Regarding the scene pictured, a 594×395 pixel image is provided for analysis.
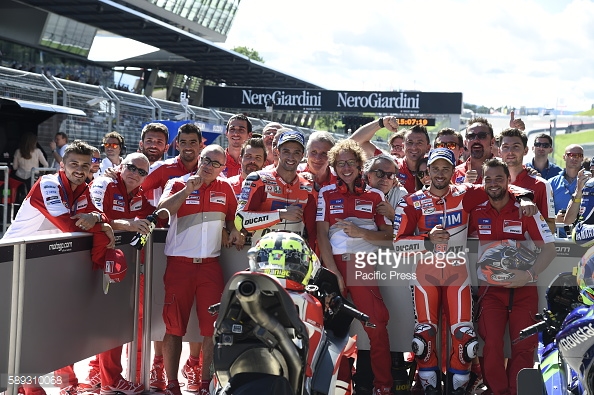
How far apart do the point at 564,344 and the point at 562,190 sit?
572cm

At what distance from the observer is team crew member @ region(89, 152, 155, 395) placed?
247 inches

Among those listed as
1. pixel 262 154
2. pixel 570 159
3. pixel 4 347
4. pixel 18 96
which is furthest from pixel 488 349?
pixel 18 96

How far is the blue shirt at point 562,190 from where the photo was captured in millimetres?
9133

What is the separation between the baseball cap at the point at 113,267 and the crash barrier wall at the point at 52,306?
77 millimetres

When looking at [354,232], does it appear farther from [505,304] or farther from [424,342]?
[505,304]

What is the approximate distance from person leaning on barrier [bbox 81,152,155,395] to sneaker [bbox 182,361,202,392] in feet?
1.34

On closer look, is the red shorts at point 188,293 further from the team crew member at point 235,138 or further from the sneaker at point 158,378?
the team crew member at point 235,138

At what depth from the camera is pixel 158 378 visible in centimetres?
666

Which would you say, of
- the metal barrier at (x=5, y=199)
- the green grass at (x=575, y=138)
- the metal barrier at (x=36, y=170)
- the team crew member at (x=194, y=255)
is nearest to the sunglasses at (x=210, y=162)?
the team crew member at (x=194, y=255)

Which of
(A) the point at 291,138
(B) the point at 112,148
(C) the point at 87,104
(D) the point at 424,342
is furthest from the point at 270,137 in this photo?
(C) the point at 87,104

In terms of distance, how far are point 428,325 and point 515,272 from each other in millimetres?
807

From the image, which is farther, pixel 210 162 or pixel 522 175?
pixel 522 175

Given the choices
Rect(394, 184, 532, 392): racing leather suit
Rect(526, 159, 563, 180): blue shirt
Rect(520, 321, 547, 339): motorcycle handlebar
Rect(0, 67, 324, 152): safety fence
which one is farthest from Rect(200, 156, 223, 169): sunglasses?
Rect(0, 67, 324, 152): safety fence

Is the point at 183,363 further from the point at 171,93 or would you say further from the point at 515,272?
the point at 171,93
